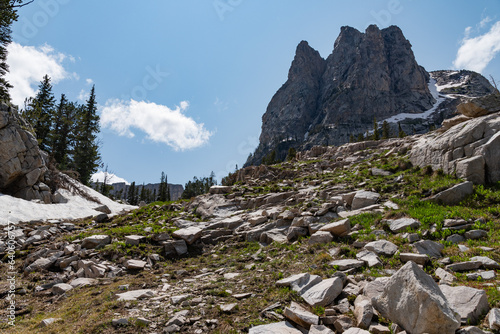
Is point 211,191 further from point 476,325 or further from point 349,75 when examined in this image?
point 349,75

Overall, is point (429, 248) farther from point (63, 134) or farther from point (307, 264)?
point (63, 134)

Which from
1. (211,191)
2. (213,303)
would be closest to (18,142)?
(211,191)

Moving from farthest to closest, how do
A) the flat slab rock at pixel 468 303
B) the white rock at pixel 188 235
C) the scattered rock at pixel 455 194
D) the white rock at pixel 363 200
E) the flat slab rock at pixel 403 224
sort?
the white rock at pixel 363 200, the white rock at pixel 188 235, the scattered rock at pixel 455 194, the flat slab rock at pixel 403 224, the flat slab rock at pixel 468 303

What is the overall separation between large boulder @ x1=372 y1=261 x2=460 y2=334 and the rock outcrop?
30101 mm

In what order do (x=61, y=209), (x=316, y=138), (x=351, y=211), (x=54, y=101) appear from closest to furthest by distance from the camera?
1. (x=351, y=211)
2. (x=61, y=209)
3. (x=54, y=101)
4. (x=316, y=138)

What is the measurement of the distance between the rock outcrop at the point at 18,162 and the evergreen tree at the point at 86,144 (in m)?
19.2

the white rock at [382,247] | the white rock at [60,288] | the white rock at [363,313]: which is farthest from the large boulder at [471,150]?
the white rock at [60,288]

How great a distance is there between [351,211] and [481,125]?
362 inches

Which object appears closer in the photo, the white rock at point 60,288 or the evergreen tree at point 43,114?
the white rock at point 60,288

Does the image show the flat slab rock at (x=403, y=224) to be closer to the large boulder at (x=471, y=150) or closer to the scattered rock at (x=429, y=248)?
the scattered rock at (x=429, y=248)

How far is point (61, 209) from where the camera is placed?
23109 millimetres

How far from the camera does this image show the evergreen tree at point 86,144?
45.0 metres

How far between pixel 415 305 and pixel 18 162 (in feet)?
109

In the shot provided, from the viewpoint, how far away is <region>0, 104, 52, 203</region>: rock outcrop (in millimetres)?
23766
